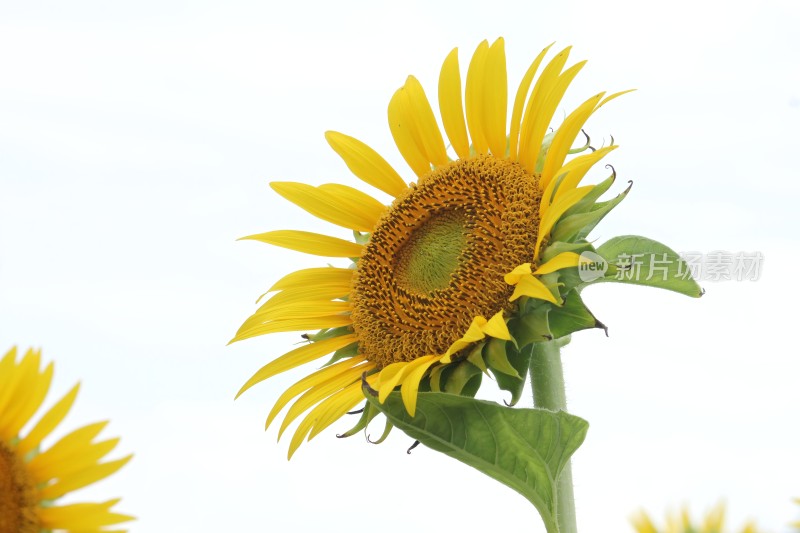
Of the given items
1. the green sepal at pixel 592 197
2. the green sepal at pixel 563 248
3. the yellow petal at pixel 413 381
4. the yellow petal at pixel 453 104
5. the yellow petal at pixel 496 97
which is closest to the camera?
the yellow petal at pixel 413 381

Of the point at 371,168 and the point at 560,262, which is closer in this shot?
the point at 560,262

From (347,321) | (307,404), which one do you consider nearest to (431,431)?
(307,404)

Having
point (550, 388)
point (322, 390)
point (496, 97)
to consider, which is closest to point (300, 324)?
point (322, 390)

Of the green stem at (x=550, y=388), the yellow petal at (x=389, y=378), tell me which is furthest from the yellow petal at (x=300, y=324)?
the green stem at (x=550, y=388)

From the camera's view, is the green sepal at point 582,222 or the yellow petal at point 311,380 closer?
the green sepal at point 582,222

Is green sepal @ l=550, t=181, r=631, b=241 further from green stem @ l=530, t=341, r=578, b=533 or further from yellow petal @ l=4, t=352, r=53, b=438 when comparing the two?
yellow petal @ l=4, t=352, r=53, b=438

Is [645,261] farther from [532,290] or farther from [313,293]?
[313,293]

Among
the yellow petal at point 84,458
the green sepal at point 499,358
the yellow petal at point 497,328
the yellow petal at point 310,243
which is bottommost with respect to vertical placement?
the yellow petal at point 84,458

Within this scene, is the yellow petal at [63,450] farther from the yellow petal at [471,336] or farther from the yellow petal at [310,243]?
the yellow petal at [310,243]
